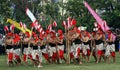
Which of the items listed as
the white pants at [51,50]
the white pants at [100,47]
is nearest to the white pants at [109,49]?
the white pants at [100,47]

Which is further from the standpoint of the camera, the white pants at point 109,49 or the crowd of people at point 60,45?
the white pants at point 109,49

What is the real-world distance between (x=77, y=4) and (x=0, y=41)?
9.91 meters

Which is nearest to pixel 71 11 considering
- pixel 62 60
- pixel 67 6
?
pixel 67 6

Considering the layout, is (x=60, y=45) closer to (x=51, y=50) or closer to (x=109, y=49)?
(x=51, y=50)

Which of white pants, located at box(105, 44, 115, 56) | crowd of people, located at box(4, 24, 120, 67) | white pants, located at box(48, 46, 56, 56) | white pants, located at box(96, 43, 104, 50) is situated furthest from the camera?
white pants, located at box(48, 46, 56, 56)

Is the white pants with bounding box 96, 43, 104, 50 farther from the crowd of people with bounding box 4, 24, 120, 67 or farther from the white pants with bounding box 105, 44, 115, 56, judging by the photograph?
the white pants with bounding box 105, 44, 115, 56

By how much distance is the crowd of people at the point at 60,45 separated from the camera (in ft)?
69.0

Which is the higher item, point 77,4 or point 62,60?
point 77,4

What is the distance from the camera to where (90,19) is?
129ft

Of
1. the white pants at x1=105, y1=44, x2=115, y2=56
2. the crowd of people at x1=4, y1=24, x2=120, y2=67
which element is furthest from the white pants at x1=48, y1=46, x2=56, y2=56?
the white pants at x1=105, y1=44, x2=115, y2=56

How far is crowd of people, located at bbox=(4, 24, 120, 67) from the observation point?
21031mm

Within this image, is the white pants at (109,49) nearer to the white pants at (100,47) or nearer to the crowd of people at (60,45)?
the crowd of people at (60,45)

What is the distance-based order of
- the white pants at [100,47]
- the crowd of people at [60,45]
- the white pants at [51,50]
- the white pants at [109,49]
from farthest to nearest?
the white pants at [51,50], the white pants at [100,47], the white pants at [109,49], the crowd of people at [60,45]

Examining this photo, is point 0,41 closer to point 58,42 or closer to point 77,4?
point 77,4
